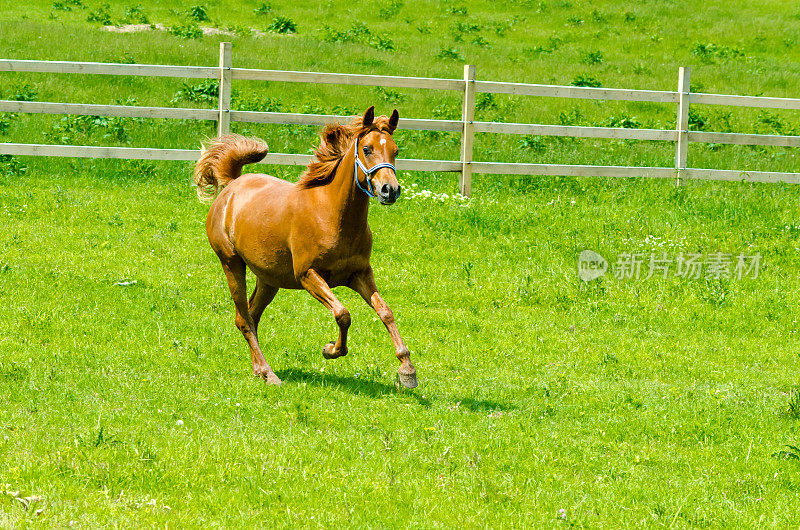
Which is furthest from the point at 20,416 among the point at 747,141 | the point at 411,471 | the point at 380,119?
the point at 747,141

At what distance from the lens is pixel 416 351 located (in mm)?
9492

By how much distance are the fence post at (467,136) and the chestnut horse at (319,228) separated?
6.56 m

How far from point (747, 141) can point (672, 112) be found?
22.9ft

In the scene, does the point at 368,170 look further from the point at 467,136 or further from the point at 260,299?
the point at 467,136

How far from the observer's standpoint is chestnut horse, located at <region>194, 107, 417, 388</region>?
23.9 ft

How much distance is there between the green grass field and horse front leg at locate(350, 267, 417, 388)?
0.31m

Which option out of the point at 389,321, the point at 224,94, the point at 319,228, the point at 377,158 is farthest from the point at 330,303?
the point at 224,94

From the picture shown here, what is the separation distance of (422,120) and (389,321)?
7.79 metres

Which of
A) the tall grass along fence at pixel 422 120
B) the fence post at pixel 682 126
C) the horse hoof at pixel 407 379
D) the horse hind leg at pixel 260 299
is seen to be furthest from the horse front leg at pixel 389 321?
the fence post at pixel 682 126

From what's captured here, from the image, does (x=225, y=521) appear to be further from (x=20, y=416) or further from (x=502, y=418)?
(x=502, y=418)

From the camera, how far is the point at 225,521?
514 cm

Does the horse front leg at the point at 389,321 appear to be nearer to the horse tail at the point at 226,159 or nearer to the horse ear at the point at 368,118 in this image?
the horse ear at the point at 368,118

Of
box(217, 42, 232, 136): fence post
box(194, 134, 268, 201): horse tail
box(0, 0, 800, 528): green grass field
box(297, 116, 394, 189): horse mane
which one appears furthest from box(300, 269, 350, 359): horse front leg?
box(217, 42, 232, 136): fence post

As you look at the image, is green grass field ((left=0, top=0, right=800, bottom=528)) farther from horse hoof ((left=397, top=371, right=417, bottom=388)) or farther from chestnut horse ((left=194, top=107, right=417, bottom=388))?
chestnut horse ((left=194, top=107, right=417, bottom=388))
